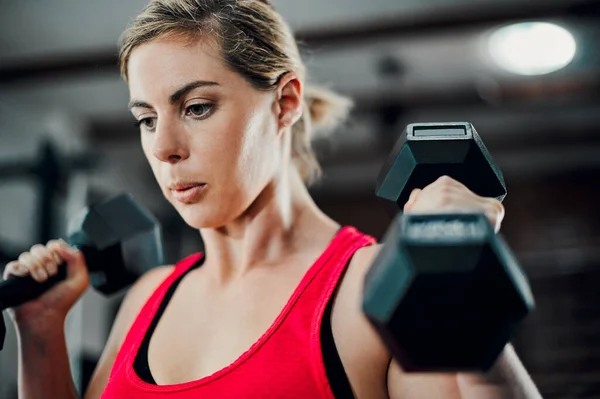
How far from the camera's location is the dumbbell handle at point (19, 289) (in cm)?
116

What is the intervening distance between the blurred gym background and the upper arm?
36.9 inches

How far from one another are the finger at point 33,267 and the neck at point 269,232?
0.97ft

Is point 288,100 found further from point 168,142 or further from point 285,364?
point 285,364

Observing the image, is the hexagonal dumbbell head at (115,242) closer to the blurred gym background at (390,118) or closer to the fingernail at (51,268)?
the fingernail at (51,268)

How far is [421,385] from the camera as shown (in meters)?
0.89

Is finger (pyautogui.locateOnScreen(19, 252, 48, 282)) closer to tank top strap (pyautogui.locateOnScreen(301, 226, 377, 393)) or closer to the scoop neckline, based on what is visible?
the scoop neckline

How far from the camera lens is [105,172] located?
5309 millimetres

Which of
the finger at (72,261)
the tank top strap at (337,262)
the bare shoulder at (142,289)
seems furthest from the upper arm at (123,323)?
the tank top strap at (337,262)

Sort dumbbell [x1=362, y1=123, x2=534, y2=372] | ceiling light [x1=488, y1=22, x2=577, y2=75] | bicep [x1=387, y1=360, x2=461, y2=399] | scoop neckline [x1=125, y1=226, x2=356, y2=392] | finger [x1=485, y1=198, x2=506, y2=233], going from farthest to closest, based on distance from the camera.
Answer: ceiling light [x1=488, y1=22, x2=577, y2=75], scoop neckline [x1=125, y1=226, x2=356, y2=392], bicep [x1=387, y1=360, x2=461, y2=399], finger [x1=485, y1=198, x2=506, y2=233], dumbbell [x1=362, y1=123, x2=534, y2=372]

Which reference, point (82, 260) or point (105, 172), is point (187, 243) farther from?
point (82, 260)

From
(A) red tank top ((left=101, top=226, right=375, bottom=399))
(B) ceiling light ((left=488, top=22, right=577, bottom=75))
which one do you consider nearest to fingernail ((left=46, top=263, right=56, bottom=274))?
(A) red tank top ((left=101, top=226, right=375, bottom=399))

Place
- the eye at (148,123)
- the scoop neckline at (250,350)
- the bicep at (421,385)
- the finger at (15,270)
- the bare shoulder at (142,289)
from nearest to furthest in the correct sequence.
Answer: the bicep at (421,385) → the scoop neckline at (250,350) → the eye at (148,123) → the finger at (15,270) → the bare shoulder at (142,289)

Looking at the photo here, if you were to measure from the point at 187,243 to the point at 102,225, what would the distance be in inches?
184

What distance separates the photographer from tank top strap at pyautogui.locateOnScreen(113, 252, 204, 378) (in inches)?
43.9
